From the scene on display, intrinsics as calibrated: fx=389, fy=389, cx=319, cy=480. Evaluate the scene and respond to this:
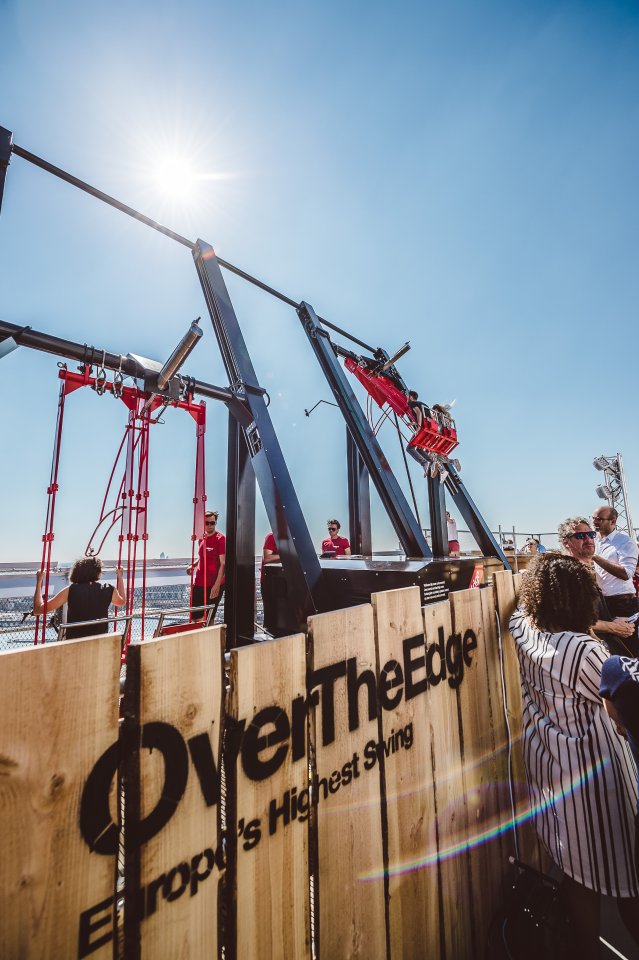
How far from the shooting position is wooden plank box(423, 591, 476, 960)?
59.1 inches

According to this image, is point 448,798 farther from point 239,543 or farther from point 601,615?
point 601,615

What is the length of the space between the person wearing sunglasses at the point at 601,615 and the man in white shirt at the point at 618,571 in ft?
1.06

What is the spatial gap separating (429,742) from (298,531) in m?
1.55

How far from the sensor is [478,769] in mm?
1751

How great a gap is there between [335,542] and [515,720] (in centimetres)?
418

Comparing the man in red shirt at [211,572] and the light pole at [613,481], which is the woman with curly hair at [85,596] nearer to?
the man in red shirt at [211,572]

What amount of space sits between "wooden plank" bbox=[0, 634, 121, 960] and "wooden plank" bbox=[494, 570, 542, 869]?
187 cm

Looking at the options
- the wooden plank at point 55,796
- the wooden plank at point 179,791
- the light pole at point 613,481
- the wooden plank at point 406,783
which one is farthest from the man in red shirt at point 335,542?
the light pole at point 613,481

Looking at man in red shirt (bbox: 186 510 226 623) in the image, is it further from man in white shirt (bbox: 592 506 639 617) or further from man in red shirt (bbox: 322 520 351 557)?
man in white shirt (bbox: 592 506 639 617)

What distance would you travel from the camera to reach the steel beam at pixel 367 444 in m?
3.86

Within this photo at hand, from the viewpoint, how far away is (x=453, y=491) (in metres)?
4.77

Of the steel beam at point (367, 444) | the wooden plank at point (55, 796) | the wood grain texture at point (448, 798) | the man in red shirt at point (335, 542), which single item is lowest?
the wood grain texture at point (448, 798)

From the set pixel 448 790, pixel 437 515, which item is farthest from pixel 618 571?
pixel 448 790

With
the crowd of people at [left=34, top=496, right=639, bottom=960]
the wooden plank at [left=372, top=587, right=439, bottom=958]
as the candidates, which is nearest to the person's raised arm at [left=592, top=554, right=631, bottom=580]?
the crowd of people at [left=34, top=496, right=639, bottom=960]
